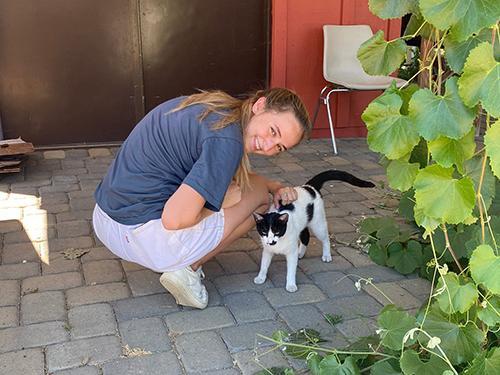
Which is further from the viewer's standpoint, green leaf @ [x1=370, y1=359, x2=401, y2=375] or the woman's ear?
the woman's ear

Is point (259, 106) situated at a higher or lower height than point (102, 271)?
higher

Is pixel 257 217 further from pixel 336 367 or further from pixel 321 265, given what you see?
pixel 336 367

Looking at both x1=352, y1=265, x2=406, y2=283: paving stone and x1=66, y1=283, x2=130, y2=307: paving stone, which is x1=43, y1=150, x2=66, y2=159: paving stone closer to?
x1=66, y1=283, x2=130, y2=307: paving stone

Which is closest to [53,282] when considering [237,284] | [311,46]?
[237,284]

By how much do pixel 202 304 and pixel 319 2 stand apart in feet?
12.4

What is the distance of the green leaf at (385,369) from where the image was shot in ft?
5.85

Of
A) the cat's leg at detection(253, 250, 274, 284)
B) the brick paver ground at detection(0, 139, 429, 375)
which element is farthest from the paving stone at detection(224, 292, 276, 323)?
the cat's leg at detection(253, 250, 274, 284)

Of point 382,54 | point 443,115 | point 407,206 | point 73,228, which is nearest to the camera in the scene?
point 443,115

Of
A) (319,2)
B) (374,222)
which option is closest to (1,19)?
(319,2)

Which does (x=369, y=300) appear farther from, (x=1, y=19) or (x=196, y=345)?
(x=1, y=19)

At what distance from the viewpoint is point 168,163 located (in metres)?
2.32

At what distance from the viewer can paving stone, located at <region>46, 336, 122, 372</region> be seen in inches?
82.3

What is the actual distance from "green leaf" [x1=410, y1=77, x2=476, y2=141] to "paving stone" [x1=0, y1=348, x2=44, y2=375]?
1.58 meters

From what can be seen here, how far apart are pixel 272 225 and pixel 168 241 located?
487mm
